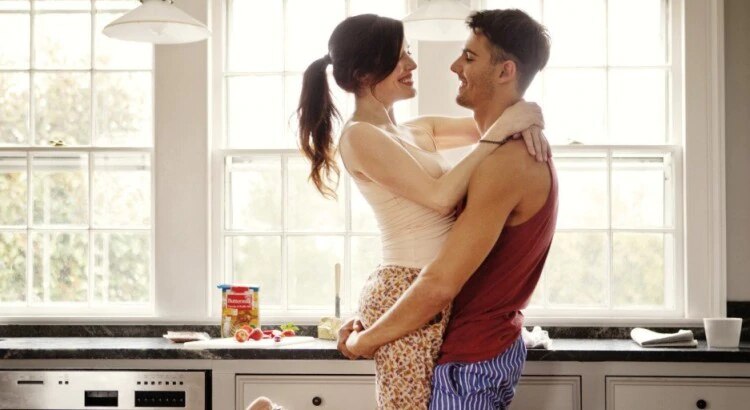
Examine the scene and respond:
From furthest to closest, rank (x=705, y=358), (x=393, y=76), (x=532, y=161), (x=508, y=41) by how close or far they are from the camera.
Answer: (x=705, y=358) → (x=393, y=76) → (x=508, y=41) → (x=532, y=161)

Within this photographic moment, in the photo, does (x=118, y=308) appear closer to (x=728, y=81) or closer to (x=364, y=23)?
(x=364, y=23)

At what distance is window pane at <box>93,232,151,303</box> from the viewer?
4.73m

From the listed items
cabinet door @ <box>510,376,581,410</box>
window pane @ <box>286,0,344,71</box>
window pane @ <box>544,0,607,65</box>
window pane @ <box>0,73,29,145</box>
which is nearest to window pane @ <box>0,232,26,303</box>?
window pane @ <box>0,73,29,145</box>

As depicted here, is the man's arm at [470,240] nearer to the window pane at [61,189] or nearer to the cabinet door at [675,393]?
the cabinet door at [675,393]

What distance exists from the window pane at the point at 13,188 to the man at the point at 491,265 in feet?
9.37

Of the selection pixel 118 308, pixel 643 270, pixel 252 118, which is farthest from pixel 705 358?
pixel 118 308

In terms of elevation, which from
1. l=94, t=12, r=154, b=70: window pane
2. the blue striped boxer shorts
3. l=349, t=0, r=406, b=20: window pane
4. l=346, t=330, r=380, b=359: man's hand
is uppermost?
l=349, t=0, r=406, b=20: window pane

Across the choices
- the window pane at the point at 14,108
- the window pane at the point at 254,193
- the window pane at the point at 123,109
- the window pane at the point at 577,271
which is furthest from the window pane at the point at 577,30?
the window pane at the point at 14,108

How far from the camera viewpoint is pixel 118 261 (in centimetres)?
473

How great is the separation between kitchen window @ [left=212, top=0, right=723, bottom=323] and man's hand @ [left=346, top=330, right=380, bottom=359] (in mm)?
2066

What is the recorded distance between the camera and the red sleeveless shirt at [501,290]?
2.36 meters

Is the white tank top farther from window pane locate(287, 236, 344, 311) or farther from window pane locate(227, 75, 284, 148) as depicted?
window pane locate(227, 75, 284, 148)

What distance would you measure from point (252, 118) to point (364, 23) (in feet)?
7.25

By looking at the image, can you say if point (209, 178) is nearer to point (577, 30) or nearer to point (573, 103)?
point (573, 103)
